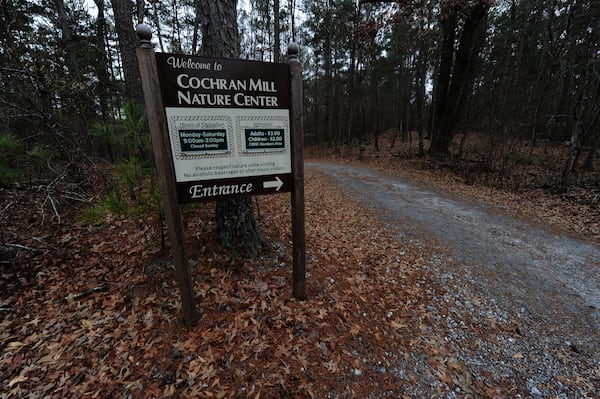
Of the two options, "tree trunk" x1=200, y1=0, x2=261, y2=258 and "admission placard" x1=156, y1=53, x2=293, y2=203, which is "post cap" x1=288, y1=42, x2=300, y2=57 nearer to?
"admission placard" x1=156, y1=53, x2=293, y2=203

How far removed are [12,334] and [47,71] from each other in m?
3.57

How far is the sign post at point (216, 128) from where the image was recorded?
1.93 metres

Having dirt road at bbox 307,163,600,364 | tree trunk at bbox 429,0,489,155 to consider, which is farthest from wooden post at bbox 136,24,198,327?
tree trunk at bbox 429,0,489,155

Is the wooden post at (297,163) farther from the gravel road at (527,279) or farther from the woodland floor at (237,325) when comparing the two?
the gravel road at (527,279)

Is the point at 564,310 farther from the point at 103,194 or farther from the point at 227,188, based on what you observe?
the point at 103,194

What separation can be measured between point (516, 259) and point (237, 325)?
15.4ft

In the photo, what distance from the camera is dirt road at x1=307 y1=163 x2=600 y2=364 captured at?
2.95 meters


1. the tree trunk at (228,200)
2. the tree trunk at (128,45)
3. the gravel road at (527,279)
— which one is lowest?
the gravel road at (527,279)

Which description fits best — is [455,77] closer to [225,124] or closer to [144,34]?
[225,124]

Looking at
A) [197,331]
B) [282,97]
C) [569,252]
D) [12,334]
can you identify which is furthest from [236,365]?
[569,252]

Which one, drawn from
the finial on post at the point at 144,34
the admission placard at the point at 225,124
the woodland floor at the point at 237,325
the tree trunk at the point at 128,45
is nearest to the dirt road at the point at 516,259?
the woodland floor at the point at 237,325

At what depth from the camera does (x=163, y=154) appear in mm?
1967

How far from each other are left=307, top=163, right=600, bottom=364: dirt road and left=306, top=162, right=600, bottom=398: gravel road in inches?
0.5

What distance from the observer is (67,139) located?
13.7 ft
